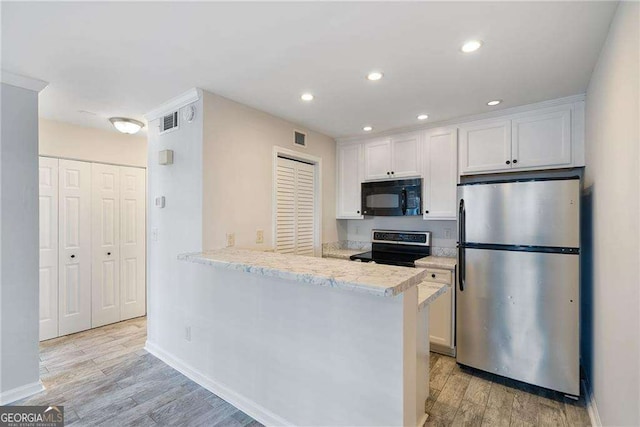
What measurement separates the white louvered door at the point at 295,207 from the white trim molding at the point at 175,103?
1.06 metres

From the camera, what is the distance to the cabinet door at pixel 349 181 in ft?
13.0

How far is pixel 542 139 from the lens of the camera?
9.03ft

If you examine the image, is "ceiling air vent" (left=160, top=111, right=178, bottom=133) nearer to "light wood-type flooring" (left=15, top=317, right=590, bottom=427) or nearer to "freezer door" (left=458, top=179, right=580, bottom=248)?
"light wood-type flooring" (left=15, top=317, right=590, bottom=427)

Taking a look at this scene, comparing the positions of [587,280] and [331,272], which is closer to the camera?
[331,272]

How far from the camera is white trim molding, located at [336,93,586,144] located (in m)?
2.62

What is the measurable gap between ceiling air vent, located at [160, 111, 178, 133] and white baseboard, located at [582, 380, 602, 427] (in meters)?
3.92

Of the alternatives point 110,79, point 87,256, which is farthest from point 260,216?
point 87,256

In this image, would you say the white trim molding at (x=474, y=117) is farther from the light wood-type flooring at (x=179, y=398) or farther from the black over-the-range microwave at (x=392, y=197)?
the light wood-type flooring at (x=179, y=398)

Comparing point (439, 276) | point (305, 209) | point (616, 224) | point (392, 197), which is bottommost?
point (439, 276)

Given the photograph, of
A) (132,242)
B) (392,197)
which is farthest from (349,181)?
(132,242)

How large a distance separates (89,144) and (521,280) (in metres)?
4.87

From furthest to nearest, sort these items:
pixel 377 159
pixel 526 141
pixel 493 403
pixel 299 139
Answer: pixel 377 159, pixel 299 139, pixel 526 141, pixel 493 403

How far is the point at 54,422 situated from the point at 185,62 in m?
2.66

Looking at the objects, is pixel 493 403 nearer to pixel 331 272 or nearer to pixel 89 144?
pixel 331 272
